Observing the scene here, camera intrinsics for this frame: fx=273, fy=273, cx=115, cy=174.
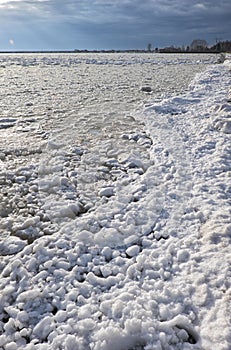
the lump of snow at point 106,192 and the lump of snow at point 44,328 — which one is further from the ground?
the lump of snow at point 106,192

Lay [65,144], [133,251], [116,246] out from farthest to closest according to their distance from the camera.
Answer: [65,144] → [116,246] → [133,251]

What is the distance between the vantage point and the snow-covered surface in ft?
7.80

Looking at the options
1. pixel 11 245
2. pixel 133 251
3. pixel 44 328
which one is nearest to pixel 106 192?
pixel 133 251

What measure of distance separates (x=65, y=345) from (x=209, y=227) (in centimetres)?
222

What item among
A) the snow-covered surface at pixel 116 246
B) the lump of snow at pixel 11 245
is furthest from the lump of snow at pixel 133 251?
the lump of snow at pixel 11 245

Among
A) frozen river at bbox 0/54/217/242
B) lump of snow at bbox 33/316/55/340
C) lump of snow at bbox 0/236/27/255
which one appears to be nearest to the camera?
lump of snow at bbox 33/316/55/340

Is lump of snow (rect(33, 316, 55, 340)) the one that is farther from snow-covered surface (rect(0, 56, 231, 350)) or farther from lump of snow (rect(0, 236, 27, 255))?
lump of snow (rect(0, 236, 27, 255))

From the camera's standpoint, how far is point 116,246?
3.42 meters

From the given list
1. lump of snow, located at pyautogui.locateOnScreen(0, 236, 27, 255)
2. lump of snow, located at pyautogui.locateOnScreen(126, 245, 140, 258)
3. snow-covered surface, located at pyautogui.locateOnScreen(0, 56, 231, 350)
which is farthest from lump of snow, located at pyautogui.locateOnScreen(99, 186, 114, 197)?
lump of snow, located at pyautogui.locateOnScreen(0, 236, 27, 255)

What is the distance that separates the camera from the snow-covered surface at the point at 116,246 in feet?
7.80

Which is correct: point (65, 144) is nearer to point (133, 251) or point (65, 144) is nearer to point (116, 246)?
point (116, 246)

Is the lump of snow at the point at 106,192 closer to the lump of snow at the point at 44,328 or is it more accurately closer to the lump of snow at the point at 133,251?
the lump of snow at the point at 133,251

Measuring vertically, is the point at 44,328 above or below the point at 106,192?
below

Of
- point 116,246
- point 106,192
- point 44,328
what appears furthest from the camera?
point 106,192
